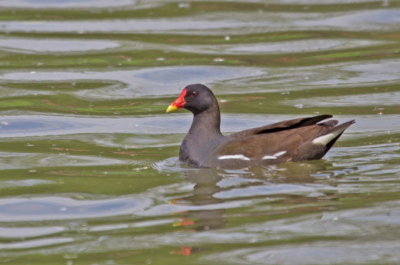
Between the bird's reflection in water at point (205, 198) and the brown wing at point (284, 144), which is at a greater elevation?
the brown wing at point (284, 144)

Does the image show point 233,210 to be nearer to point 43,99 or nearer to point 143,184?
point 143,184

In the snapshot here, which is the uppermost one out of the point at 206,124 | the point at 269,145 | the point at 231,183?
the point at 206,124

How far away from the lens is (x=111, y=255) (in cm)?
754

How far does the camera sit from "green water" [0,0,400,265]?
25.8ft

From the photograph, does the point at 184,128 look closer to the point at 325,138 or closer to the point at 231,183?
the point at 325,138

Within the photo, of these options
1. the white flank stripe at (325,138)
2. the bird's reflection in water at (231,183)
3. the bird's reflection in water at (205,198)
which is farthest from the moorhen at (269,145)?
the bird's reflection in water at (205,198)

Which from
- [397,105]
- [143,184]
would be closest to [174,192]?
[143,184]

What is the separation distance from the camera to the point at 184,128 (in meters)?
12.5

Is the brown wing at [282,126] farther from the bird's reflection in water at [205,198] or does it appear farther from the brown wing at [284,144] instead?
the bird's reflection in water at [205,198]

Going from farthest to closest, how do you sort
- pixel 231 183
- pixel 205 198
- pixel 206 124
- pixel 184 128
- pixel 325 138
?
1. pixel 184 128
2. pixel 206 124
3. pixel 325 138
4. pixel 231 183
5. pixel 205 198

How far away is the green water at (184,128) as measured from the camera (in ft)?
25.8

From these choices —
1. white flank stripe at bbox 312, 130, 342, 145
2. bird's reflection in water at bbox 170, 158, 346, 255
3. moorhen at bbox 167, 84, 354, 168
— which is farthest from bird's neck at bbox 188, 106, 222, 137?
white flank stripe at bbox 312, 130, 342, 145

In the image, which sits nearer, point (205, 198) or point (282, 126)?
point (205, 198)

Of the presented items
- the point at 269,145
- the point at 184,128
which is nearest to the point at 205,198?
the point at 269,145
